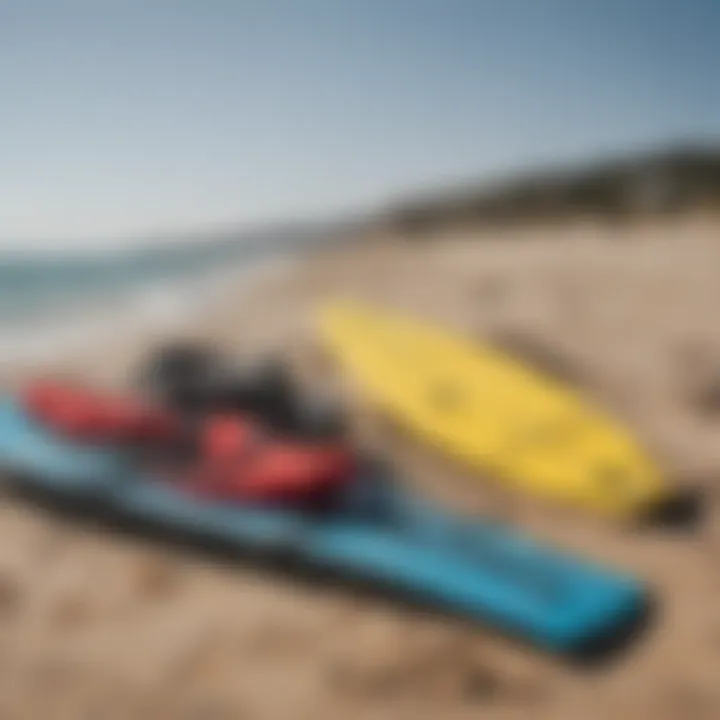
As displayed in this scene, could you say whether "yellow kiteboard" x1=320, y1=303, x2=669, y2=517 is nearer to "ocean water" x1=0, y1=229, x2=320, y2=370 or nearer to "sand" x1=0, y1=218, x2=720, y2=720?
"sand" x1=0, y1=218, x2=720, y2=720

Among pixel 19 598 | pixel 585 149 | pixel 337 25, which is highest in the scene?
pixel 337 25

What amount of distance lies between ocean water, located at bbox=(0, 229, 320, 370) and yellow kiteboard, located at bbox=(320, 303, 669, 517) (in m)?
0.22

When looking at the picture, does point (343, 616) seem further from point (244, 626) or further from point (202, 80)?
point (202, 80)

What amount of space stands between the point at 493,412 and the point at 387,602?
458 mm

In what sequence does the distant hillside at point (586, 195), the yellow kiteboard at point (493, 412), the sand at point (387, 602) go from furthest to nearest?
the distant hillside at point (586, 195)
the yellow kiteboard at point (493, 412)
the sand at point (387, 602)

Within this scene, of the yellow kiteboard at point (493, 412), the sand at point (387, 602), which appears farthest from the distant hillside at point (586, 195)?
the yellow kiteboard at point (493, 412)

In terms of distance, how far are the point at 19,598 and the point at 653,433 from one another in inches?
38.5

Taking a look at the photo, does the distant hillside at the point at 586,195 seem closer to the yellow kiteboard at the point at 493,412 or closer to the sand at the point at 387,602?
the sand at the point at 387,602

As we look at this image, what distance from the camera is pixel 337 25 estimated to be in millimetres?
1727

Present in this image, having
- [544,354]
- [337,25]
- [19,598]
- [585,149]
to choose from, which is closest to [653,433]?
[544,354]

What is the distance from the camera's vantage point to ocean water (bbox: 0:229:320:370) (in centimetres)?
189

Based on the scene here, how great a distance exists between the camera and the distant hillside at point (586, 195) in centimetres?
205

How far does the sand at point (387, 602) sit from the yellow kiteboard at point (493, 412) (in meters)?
0.04

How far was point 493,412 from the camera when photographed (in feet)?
5.64
